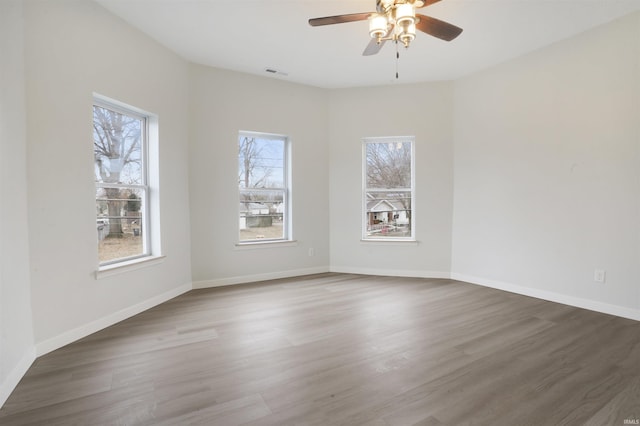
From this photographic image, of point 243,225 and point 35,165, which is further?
point 243,225

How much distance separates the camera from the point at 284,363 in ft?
7.40

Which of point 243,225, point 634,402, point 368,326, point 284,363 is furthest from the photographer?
point 243,225

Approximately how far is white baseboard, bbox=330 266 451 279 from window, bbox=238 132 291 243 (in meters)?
1.03

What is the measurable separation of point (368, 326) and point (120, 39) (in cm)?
359

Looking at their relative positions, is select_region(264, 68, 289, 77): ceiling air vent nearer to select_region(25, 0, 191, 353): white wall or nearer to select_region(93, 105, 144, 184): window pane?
select_region(25, 0, 191, 353): white wall

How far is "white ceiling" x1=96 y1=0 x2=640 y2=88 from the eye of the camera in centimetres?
282

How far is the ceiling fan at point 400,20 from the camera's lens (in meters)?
2.15

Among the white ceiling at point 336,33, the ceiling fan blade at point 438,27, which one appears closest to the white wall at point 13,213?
the white ceiling at point 336,33

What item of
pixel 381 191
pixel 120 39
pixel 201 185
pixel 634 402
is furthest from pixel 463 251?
pixel 120 39

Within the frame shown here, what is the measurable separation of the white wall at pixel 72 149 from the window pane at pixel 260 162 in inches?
50.9

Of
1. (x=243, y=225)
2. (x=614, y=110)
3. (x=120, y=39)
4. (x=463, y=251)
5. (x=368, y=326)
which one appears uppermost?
(x=120, y=39)

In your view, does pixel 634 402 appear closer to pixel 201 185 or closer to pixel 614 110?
pixel 614 110

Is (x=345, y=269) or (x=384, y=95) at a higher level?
(x=384, y=95)

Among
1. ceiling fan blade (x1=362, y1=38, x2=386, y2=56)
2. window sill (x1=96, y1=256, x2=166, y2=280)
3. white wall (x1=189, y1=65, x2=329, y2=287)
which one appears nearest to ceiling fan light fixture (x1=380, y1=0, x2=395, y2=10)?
ceiling fan blade (x1=362, y1=38, x2=386, y2=56)
